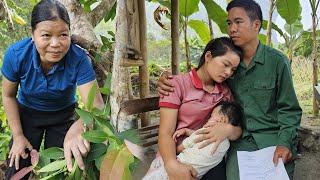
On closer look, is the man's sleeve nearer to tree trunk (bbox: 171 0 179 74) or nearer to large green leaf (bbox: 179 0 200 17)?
tree trunk (bbox: 171 0 179 74)

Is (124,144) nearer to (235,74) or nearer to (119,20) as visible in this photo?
(119,20)

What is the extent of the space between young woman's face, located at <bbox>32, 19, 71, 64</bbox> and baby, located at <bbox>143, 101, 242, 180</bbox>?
450 mm

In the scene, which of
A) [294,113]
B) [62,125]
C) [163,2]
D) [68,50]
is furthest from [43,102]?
[163,2]

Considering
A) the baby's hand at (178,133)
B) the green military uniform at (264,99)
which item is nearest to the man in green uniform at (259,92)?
the green military uniform at (264,99)

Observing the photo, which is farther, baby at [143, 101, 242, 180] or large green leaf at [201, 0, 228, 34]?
large green leaf at [201, 0, 228, 34]

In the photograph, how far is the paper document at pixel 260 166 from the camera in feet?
3.98

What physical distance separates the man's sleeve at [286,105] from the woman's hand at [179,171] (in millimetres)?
335

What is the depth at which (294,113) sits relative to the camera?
Answer: 4.36ft

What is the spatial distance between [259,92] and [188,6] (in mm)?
1095

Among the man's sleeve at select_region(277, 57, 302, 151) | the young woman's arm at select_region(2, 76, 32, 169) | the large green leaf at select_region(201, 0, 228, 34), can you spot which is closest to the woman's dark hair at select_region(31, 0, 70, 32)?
the young woman's arm at select_region(2, 76, 32, 169)

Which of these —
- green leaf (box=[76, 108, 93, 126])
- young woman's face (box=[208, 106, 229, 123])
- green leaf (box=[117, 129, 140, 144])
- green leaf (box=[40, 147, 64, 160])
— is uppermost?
green leaf (box=[76, 108, 93, 126])

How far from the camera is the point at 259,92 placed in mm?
1368

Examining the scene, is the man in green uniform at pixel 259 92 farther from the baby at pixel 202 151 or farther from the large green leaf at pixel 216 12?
the large green leaf at pixel 216 12

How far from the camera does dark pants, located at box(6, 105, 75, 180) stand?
1.41 m
